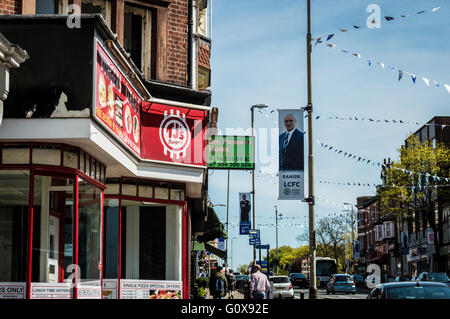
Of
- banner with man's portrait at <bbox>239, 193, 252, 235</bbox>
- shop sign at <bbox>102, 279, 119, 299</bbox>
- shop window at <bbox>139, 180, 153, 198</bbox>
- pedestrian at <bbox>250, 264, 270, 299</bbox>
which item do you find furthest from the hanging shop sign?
banner with man's portrait at <bbox>239, 193, 252, 235</bbox>

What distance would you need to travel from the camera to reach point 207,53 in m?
22.4

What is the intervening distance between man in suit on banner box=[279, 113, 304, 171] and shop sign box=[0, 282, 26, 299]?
1024 centimetres

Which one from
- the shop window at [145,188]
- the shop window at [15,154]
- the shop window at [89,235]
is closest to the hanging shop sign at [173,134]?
the shop window at [145,188]

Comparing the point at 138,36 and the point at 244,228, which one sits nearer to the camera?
the point at 138,36

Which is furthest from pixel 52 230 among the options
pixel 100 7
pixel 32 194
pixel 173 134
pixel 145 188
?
pixel 100 7

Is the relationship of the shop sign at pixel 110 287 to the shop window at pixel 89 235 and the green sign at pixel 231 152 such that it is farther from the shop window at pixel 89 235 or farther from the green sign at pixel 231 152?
the green sign at pixel 231 152

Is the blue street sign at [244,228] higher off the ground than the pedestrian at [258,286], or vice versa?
the blue street sign at [244,228]

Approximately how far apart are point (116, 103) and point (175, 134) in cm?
347

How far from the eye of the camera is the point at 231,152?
2064 centimetres

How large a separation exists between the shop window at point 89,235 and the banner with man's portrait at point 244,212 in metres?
30.8

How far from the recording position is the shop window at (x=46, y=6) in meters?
14.9

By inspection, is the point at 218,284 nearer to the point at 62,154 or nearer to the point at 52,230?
the point at 52,230
